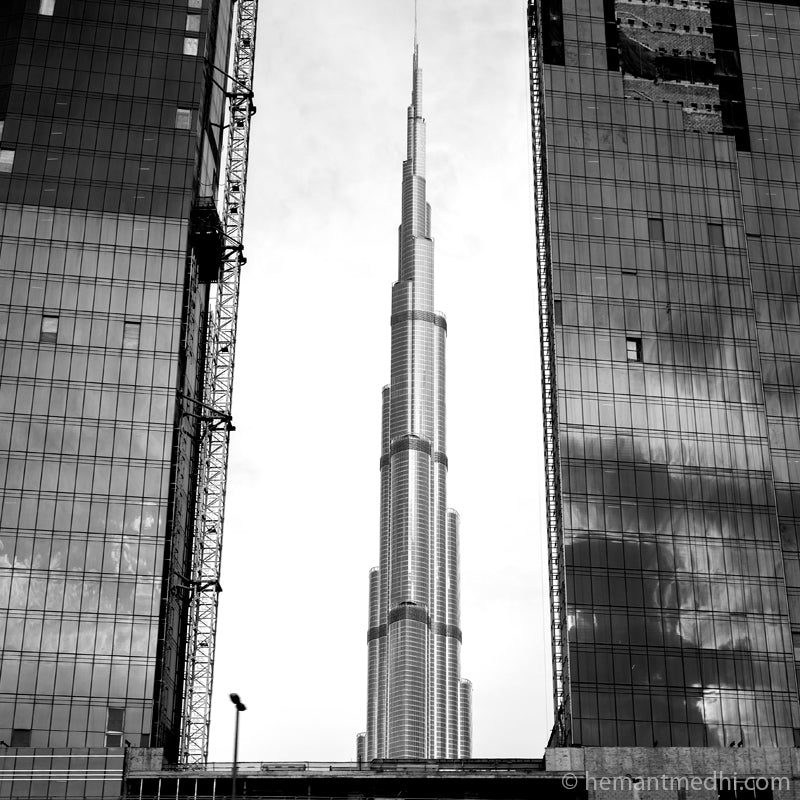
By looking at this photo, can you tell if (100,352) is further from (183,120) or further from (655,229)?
(655,229)

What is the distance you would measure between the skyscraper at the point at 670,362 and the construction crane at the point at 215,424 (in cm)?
3592

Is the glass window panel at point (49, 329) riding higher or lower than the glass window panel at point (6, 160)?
lower

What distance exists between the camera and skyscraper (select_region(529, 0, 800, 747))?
4678 inches

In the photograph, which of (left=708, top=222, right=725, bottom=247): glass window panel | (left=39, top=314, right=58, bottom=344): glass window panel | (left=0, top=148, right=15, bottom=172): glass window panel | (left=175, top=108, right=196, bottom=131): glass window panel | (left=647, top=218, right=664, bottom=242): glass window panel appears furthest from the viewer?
(left=708, top=222, right=725, bottom=247): glass window panel

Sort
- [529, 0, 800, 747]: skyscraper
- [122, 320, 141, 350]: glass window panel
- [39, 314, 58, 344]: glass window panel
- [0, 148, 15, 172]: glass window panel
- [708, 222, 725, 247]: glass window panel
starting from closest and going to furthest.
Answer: [529, 0, 800, 747]: skyscraper, [39, 314, 58, 344]: glass window panel, [122, 320, 141, 350]: glass window panel, [0, 148, 15, 172]: glass window panel, [708, 222, 725, 247]: glass window panel

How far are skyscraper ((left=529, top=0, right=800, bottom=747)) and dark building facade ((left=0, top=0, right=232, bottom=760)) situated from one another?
37.4 meters

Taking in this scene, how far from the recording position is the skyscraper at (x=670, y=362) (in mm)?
118812

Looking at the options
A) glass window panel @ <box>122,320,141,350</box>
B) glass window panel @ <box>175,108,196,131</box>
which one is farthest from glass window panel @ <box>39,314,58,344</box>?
glass window panel @ <box>175,108,196,131</box>

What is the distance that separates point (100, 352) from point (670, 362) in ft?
186

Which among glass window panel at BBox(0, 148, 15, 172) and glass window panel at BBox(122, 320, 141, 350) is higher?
Answer: glass window panel at BBox(0, 148, 15, 172)

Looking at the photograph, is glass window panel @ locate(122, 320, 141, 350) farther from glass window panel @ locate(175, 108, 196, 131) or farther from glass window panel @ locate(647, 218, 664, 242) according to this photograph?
glass window panel @ locate(647, 218, 664, 242)

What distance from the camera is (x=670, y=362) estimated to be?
132125 millimetres

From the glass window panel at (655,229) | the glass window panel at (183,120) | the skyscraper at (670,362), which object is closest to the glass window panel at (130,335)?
the glass window panel at (183,120)

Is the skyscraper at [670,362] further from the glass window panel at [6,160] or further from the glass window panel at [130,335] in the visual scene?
the glass window panel at [6,160]
